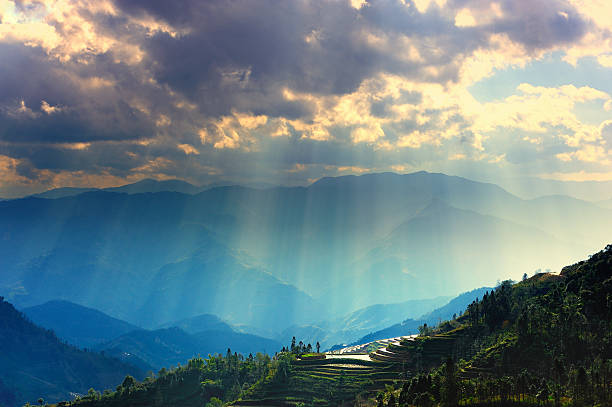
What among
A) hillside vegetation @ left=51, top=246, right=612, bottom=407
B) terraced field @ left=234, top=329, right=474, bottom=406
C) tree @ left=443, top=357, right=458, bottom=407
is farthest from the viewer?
terraced field @ left=234, top=329, right=474, bottom=406

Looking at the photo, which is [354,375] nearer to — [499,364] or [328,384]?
[328,384]

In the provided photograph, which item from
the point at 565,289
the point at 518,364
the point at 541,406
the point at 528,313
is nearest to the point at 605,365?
the point at 541,406

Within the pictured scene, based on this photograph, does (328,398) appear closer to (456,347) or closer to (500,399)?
(456,347)

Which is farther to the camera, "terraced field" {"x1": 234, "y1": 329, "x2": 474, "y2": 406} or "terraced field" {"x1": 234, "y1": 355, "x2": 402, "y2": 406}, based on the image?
"terraced field" {"x1": 234, "y1": 329, "x2": 474, "y2": 406}

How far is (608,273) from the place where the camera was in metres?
147

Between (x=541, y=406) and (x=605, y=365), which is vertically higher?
(x=605, y=365)

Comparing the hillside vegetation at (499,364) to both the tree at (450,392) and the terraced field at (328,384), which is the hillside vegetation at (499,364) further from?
the terraced field at (328,384)

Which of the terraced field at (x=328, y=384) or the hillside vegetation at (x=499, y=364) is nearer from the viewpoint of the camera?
the hillside vegetation at (x=499, y=364)

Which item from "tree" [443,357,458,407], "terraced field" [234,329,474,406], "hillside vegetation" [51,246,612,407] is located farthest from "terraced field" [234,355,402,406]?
"tree" [443,357,458,407]

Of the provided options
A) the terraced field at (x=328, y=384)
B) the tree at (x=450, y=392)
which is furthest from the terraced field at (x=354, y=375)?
the tree at (x=450, y=392)

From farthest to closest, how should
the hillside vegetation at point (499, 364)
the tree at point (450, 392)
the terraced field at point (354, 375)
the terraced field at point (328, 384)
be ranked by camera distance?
the terraced field at point (354, 375) < the terraced field at point (328, 384) < the tree at point (450, 392) < the hillside vegetation at point (499, 364)

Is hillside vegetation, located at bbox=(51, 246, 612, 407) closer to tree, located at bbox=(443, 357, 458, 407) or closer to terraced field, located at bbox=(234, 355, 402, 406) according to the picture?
tree, located at bbox=(443, 357, 458, 407)

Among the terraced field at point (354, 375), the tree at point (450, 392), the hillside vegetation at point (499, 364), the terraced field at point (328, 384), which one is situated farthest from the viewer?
the terraced field at point (354, 375)

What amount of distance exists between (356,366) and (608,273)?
91.0 meters
